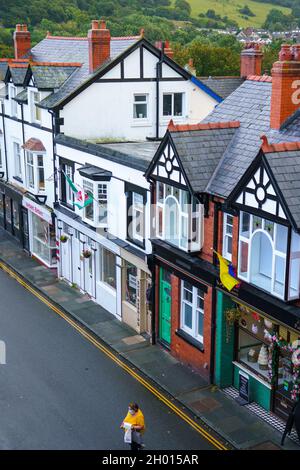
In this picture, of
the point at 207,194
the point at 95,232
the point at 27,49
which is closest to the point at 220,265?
the point at 207,194

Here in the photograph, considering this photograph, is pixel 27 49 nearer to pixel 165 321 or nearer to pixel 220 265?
pixel 165 321

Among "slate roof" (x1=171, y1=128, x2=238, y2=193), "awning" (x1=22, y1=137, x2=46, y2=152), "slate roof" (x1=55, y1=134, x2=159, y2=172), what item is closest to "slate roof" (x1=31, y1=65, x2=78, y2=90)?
"awning" (x1=22, y1=137, x2=46, y2=152)

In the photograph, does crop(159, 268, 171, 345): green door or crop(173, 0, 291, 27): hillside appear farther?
crop(173, 0, 291, 27): hillside

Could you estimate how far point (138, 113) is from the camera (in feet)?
92.0

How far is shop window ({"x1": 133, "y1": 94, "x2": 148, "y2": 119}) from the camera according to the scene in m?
27.8

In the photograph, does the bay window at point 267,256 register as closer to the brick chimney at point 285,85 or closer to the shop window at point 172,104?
the brick chimney at point 285,85

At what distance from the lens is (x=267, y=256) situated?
618 inches

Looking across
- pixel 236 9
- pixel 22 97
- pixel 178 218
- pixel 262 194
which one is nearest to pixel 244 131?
pixel 178 218

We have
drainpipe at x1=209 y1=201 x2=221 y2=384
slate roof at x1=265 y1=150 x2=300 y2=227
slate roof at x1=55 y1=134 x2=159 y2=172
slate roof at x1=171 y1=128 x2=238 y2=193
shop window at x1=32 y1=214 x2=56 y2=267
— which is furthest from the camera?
shop window at x1=32 y1=214 x2=56 y2=267

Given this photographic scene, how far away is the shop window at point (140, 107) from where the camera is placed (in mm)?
27766

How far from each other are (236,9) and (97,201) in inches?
6782

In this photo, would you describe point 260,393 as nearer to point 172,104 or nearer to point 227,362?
point 227,362

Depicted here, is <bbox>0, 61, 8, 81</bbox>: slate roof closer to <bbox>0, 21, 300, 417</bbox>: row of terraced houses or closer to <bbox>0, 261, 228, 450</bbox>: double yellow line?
<bbox>0, 21, 300, 417</bbox>: row of terraced houses

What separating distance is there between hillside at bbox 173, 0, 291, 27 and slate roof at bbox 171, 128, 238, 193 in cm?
14989
